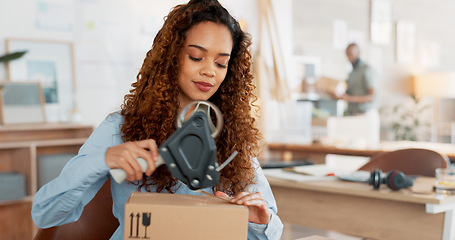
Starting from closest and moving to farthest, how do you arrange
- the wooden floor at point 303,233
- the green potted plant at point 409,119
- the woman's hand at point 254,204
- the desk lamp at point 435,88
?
the woman's hand at point 254,204 < the wooden floor at point 303,233 < the desk lamp at point 435,88 < the green potted plant at point 409,119

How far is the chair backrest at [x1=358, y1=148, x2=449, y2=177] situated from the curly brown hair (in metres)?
1.52

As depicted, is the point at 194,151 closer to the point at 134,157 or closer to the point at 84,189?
the point at 134,157

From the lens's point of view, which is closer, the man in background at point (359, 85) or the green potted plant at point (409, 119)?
the man in background at point (359, 85)

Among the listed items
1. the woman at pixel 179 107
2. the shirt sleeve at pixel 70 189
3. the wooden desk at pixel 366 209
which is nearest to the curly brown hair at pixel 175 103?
the woman at pixel 179 107

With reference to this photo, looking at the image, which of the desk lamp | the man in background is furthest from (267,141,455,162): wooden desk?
the desk lamp

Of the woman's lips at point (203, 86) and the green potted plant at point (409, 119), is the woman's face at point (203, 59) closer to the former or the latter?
the woman's lips at point (203, 86)

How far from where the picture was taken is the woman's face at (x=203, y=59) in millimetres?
1241

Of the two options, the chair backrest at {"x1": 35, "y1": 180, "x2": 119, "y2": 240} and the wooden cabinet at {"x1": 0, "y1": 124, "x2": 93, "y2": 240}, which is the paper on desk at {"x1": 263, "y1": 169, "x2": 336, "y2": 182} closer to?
the chair backrest at {"x1": 35, "y1": 180, "x2": 119, "y2": 240}

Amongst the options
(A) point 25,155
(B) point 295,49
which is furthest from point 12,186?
(B) point 295,49

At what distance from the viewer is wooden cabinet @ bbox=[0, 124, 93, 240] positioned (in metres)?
3.35

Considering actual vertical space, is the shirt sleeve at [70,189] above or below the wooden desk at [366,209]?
above

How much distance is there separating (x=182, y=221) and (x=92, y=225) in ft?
2.43

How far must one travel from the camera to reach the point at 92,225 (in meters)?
1.49

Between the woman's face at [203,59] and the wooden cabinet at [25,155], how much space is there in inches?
96.4
